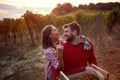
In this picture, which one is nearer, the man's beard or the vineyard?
the man's beard

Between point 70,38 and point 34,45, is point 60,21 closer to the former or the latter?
point 34,45

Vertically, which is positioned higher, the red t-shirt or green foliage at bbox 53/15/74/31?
green foliage at bbox 53/15/74/31

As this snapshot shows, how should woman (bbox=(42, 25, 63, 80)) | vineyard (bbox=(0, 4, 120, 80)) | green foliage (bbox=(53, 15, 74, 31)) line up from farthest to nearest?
green foliage (bbox=(53, 15, 74, 31)), vineyard (bbox=(0, 4, 120, 80)), woman (bbox=(42, 25, 63, 80))

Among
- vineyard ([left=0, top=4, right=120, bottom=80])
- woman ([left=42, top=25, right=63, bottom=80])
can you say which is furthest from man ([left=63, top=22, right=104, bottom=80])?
vineyard ([left=0, top=4, right=120, bottom=80])

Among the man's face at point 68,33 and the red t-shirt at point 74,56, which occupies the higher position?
the man's face at point 68,33

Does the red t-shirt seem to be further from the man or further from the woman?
the woman

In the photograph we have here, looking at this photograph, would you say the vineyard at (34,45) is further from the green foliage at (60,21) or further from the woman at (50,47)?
the woman at (50,47)

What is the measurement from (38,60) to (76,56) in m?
7.99

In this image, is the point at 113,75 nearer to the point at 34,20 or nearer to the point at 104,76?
the point at 104,76

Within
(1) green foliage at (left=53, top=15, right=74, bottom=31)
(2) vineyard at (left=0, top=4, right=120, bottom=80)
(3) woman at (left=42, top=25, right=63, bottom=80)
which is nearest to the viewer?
(3) woman at (left=42, top=25, right=63, bottom=80)

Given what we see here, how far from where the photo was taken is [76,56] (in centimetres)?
298

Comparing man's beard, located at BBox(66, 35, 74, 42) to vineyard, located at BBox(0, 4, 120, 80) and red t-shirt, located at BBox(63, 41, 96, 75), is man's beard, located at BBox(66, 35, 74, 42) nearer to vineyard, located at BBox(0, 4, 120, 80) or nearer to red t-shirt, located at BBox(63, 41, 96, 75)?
red t-shirt, located at BBox(63, 41, 96, 75)

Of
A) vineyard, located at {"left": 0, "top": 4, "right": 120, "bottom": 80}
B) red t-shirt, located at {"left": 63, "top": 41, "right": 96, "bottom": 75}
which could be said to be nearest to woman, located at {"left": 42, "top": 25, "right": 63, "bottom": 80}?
red t-shirt, located at {"left": 63, "top": 41, "right": 96, "bottom": 75}

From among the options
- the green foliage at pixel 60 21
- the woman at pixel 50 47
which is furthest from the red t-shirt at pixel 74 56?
the green foliage at pixel 60 21
